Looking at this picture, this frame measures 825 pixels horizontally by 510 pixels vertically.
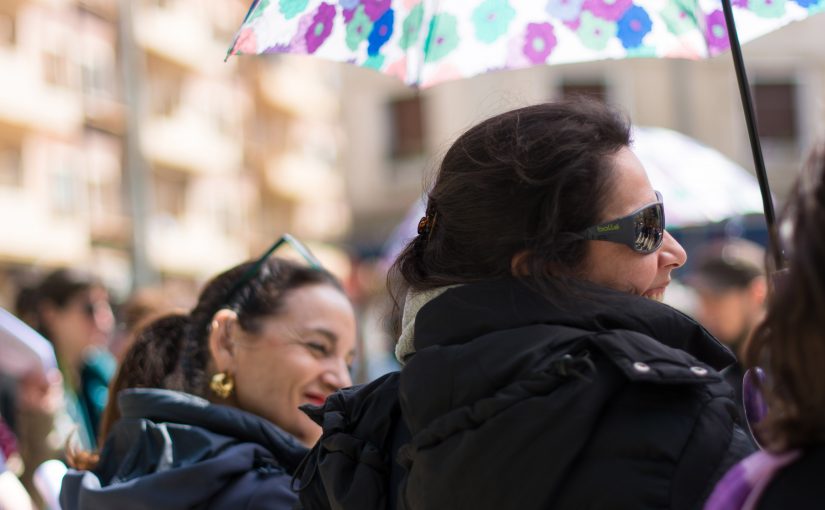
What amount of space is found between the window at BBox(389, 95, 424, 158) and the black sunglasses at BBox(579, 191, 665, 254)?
26.1 metres

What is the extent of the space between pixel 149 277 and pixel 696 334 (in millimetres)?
25739

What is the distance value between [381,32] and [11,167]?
944 inches

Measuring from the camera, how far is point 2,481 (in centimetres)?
350

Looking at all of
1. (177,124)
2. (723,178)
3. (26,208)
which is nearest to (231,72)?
(177,124)

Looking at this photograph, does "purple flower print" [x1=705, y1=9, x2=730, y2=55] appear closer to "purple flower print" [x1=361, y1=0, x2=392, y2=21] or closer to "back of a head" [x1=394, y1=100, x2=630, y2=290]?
"purple flower print" [x1=361, y1=0, x2=392, y2=21]

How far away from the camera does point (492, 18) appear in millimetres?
3262

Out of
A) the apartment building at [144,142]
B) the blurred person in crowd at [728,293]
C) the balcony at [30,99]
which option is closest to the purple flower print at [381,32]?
the blurred person in crowd at [728,293]

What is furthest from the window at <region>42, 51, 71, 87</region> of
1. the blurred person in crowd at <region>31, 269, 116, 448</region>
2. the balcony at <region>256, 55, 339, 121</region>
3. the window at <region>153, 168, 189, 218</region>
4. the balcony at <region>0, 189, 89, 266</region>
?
the blurred person in crowd at <region>31, 269, 116, 448</region>

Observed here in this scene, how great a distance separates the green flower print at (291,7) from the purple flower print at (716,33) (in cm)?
99

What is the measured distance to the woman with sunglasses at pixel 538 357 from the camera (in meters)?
1.78

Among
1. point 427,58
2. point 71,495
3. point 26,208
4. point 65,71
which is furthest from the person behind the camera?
point 65,71

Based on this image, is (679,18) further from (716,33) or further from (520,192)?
(520,192)

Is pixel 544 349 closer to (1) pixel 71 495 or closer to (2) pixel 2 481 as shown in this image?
(1) pixel 71 495

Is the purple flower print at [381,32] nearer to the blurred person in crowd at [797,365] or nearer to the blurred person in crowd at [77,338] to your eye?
the blurred person in crowd at [797,365]
